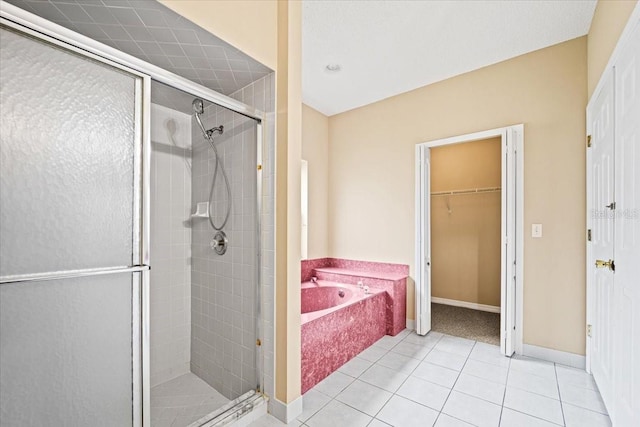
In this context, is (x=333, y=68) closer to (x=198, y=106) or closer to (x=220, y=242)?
(x=198, y=106)

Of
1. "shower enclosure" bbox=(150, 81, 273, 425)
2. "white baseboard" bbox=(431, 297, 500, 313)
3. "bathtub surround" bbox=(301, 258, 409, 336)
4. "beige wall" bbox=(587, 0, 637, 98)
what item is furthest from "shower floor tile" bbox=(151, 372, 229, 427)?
"white baseboard" bbox=(431, 297, 500, 313)

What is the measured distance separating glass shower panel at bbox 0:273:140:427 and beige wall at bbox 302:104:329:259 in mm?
2594

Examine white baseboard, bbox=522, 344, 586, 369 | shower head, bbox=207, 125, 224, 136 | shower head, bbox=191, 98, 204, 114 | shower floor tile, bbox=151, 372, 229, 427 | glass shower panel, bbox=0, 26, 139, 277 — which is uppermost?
shower head, bbox=191, 98, 204, 114

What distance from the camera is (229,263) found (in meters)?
2.14

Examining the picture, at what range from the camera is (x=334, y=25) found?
2.29 m

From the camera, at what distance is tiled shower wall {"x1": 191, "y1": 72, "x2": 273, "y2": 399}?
1960 millimetres

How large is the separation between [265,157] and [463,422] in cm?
201

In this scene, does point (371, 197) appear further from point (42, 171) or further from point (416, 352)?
point (42, 171)

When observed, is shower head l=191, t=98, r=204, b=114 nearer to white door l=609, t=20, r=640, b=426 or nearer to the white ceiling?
the white ceiling

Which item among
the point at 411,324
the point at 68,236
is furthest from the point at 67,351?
the point at 411,324

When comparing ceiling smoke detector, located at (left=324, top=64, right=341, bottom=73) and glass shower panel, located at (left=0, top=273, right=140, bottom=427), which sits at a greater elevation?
ceiling smoke detector, located at (left=324, top=64, right=341, bottom=73)

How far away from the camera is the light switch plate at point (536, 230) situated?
8.35 feet

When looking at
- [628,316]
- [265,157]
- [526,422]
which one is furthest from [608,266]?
[265,157]

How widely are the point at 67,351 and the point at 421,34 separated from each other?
9.74 ft
